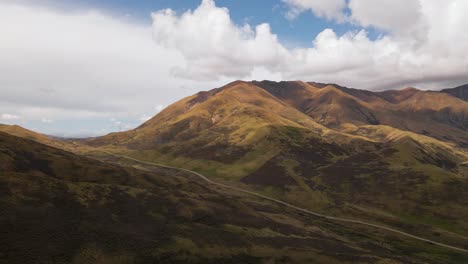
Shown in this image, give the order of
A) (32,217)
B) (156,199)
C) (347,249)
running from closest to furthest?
(32,217) < (347,249) < (156,199)

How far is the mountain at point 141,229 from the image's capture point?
8512cm

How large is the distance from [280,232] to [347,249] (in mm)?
22253

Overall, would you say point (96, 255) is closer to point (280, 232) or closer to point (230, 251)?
point (230, 251)

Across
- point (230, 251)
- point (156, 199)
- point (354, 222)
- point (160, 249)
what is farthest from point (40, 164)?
point (354, 222)

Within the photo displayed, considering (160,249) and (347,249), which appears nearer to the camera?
(160,249)

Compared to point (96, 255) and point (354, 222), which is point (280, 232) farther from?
point (354, 222)

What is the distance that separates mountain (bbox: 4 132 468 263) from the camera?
3351 inches

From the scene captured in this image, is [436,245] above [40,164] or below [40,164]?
below

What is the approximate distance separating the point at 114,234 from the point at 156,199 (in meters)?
35.5

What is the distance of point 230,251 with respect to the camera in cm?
10031

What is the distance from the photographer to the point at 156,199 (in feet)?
424

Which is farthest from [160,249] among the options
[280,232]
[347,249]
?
[347,249]

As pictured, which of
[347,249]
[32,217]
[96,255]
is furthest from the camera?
[347,249]

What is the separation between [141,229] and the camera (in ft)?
335
